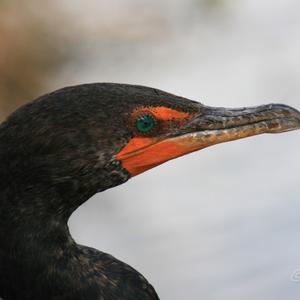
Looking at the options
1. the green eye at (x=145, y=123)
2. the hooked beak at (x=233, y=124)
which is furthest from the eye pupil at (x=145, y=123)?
the hooked beak at (x=233, y=124)

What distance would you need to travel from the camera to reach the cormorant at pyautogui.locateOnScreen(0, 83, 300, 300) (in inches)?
121

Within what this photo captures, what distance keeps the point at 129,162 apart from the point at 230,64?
6.06 meters

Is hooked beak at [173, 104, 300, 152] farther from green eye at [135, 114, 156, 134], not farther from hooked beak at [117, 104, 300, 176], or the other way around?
green eye at [135, 114, 156, 134]

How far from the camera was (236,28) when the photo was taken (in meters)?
9.64

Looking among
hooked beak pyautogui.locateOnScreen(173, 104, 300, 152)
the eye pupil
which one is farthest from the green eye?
hooked beak pyautogui.locateOnScreen(173, 104, 300, 152)

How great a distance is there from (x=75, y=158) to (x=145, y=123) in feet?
1.05

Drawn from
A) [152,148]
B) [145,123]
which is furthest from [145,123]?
[152,148]

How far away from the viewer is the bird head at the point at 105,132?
3057 millimetres

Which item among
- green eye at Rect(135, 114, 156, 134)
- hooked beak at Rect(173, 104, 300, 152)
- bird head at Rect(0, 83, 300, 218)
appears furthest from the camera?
hooked beak at Rect(173, 104, 300, 152)

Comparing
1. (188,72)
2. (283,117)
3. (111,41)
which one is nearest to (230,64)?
(188,72)

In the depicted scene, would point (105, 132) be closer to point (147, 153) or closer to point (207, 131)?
point (147, 153)

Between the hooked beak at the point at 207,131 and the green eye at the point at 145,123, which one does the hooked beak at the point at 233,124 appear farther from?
the green eye at the point at 145,123

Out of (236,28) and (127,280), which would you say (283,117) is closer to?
(127,280)

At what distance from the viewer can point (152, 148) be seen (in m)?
3.32
